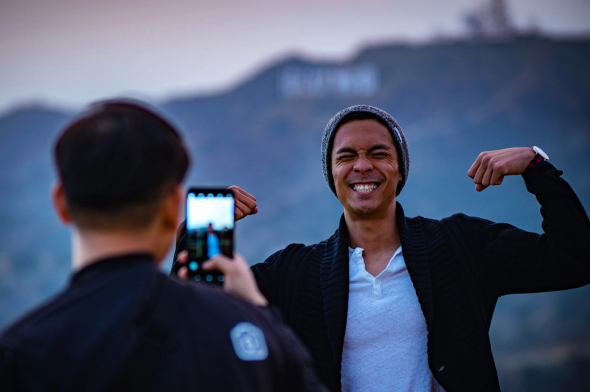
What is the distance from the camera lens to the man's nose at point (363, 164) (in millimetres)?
1881

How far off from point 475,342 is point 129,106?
1334 mm

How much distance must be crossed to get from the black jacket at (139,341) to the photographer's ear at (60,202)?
11 centimetres

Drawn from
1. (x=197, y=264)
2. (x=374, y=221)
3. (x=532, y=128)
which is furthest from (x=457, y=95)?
(x=197, y=264)

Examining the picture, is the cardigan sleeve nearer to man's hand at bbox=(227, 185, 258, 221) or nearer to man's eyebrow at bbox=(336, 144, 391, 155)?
man's eyebrow at bbox=(336, 144, 391, 155)

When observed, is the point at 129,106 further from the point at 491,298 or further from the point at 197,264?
the point at 491,298

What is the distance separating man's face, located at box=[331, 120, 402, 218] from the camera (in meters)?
1.88

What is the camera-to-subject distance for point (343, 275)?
178cm

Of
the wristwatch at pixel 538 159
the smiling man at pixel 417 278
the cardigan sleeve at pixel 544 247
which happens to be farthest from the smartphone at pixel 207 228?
the wristwatch at pixel 538 159

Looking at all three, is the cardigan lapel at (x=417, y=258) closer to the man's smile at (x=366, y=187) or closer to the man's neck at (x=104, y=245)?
the man's smile at (x=366, y=187)

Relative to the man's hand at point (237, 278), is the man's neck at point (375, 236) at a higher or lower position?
higher

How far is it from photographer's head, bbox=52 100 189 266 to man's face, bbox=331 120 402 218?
3.62ft

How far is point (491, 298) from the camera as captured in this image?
5.63 feet

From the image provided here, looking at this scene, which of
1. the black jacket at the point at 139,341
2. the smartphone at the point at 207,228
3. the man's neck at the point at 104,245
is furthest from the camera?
the smartphone at the point at 207,228

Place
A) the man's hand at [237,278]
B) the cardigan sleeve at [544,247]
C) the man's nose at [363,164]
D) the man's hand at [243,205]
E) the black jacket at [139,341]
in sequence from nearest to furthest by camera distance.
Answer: the black jacket at [139,341] < the man's hand at [237,278] < the cardigan sleeve at [544,247] < the man's hand at [243,205] < the man's nose at [363,164]
